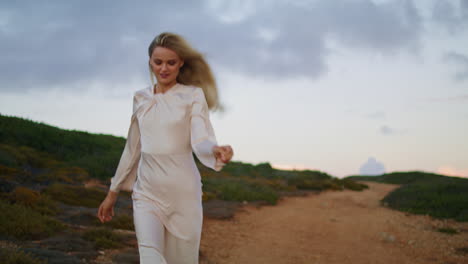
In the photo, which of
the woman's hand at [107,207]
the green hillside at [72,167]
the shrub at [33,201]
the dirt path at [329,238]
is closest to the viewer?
the woman's hand at [107,207]

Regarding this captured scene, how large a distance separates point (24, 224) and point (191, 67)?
415 centimetres

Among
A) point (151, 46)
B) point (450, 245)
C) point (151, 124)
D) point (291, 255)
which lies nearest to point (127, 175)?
point (151, 124)

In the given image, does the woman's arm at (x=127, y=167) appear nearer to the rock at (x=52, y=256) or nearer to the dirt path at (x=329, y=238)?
the rock at (x=52, y=256)

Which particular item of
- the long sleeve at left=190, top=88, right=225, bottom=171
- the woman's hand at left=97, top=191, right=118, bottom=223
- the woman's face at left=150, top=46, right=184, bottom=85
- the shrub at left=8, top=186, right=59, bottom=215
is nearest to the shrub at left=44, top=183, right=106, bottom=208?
the shrub at left=8, top=186, right=59, bottom=215

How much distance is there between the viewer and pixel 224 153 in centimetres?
234

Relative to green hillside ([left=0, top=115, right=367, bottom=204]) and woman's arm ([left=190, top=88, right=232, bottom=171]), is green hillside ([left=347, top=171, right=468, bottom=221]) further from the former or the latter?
woman's arm ([left=190, top=88, right=232, bottom=171])

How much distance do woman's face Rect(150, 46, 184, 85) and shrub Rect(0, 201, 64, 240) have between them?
403cm

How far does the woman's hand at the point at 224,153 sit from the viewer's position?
7.62 ft

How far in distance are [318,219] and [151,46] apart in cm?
831

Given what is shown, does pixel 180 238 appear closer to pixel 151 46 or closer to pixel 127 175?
pixel 127 175

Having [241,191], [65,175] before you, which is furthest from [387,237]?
[65,175]

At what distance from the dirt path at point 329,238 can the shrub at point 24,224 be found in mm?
2476

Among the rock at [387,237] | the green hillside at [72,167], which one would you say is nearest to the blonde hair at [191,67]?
the rock at [387,237]

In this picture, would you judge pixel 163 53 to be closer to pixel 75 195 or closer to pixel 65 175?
pixel 75 195
